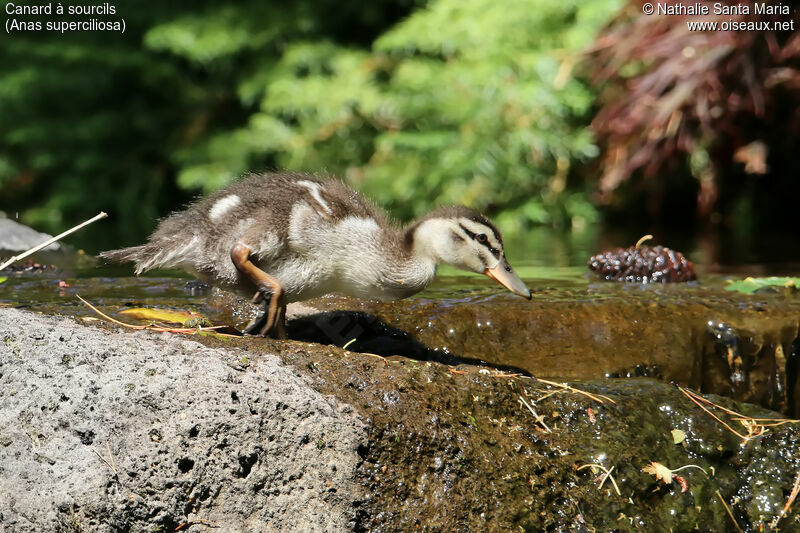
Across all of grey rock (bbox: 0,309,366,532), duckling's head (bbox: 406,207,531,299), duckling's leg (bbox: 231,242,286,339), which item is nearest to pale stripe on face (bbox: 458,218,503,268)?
duckling's head (bbox: 406,207,531,299)

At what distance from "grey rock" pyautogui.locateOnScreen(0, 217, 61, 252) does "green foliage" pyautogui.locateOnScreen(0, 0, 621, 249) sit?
259 cm

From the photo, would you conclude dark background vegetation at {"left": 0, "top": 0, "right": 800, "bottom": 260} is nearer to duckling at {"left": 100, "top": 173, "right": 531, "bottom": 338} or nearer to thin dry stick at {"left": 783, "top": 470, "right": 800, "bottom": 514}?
duckling at {"left": 100, "top": 173, "right": 531, "bottom": 338}

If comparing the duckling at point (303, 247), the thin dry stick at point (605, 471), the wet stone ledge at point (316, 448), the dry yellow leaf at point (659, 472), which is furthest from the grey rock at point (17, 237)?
the dry yellow leaf at point (659, 472)

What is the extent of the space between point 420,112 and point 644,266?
6.26 m

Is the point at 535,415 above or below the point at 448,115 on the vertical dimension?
below

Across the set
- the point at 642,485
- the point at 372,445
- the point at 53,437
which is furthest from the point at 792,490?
the point at 53,437

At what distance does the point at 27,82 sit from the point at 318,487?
1200 centimetres

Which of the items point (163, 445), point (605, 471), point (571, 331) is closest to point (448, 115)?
point (571, 331)

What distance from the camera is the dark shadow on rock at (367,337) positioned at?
3.66 metres

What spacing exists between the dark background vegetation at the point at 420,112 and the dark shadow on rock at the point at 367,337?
4.17 m

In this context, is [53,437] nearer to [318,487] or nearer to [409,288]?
[318,487]

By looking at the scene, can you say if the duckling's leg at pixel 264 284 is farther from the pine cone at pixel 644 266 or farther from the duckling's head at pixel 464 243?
the pine cone at pixel 644 266

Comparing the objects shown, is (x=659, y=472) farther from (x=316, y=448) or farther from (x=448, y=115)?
(x=448, y=115)

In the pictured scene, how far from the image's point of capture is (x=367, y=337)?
3.72 m
